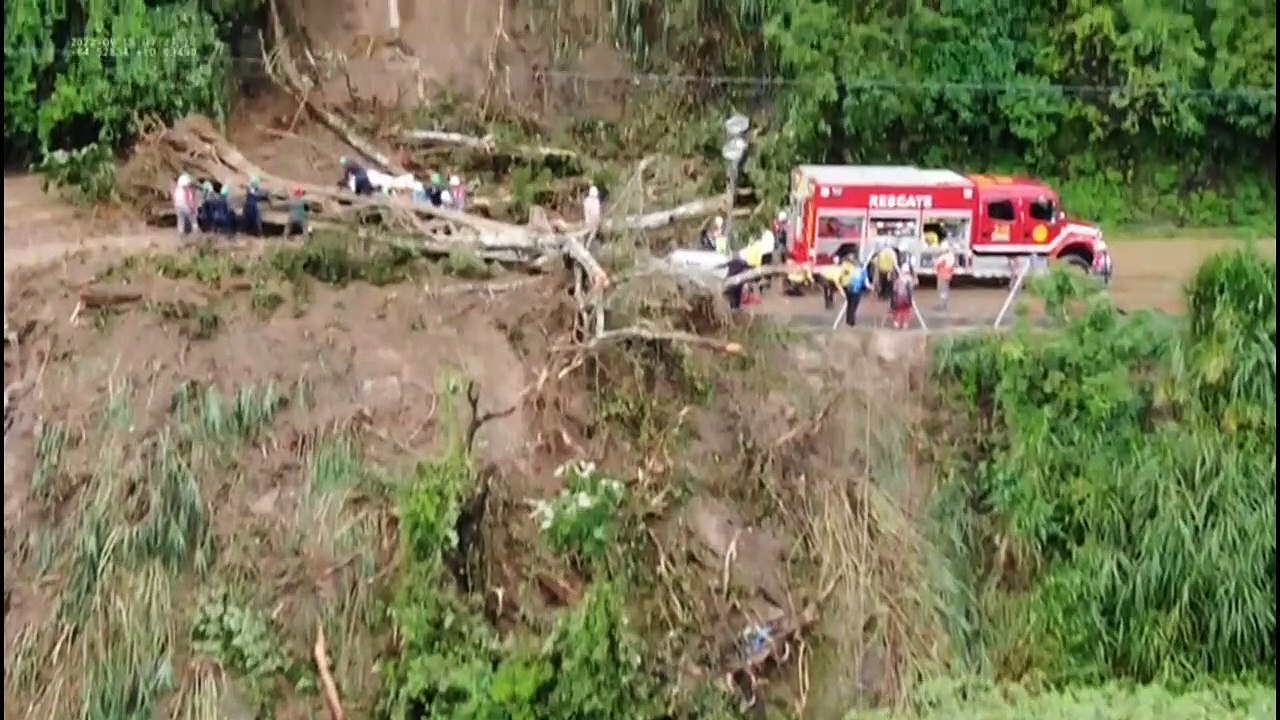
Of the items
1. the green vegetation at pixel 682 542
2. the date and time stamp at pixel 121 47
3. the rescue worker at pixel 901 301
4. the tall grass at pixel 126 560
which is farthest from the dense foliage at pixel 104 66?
the rescue worker at pixel 901 301

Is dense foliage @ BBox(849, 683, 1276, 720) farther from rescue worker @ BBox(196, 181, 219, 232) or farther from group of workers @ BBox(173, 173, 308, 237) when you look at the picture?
rescue worker @ BBox(196, 181, 219, 232)

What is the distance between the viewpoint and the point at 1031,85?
291 inches

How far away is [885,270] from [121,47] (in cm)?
405

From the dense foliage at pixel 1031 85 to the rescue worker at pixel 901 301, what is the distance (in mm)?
1089

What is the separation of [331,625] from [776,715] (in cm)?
179

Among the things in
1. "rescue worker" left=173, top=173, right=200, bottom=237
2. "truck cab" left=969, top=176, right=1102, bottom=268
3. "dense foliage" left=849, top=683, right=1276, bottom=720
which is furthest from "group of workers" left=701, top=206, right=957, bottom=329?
"rescue worker" left=173, top=173, right=200, bottom=237

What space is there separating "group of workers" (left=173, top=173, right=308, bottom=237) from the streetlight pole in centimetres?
207

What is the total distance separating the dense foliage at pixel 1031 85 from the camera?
7129 mm

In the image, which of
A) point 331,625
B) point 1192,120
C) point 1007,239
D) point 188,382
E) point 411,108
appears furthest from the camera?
point 411,108

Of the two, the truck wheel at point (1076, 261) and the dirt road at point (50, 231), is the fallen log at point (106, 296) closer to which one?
the dirt road at point (50, 231)

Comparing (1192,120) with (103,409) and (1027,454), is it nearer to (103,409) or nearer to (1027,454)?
(1027,454)

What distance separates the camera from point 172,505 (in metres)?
5.57

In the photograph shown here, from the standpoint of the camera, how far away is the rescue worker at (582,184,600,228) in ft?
22.1

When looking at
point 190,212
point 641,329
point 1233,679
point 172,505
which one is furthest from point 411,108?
point 1233,679
